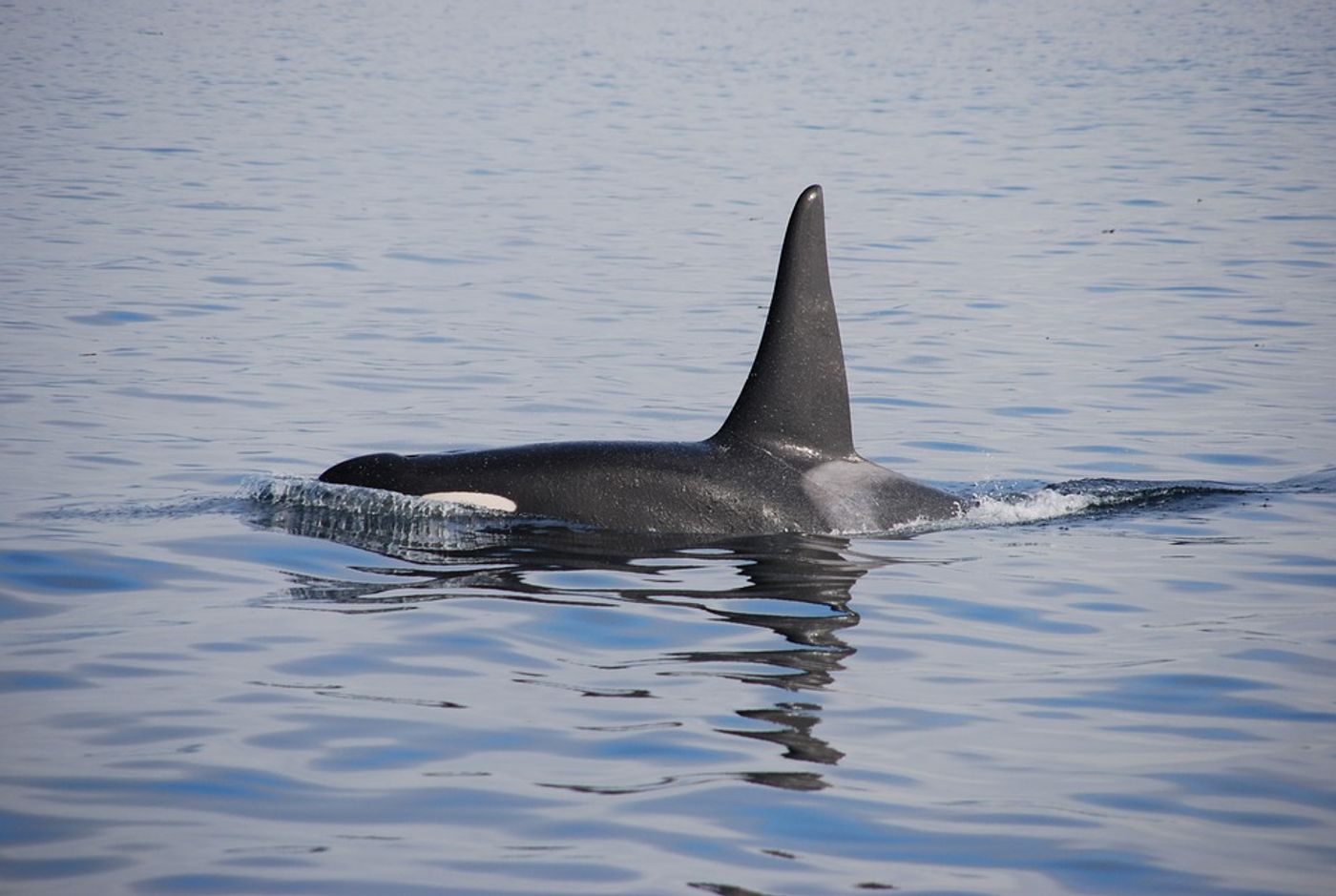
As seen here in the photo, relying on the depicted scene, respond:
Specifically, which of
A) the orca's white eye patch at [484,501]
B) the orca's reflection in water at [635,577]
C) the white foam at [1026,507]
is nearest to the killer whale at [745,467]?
the orca's white eye patch at [484,501]

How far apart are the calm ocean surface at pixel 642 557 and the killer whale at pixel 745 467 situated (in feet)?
0.85

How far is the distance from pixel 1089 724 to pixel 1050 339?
37.5ft

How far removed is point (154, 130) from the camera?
117 feet

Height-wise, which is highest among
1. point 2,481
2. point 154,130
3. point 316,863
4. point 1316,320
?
point 154,130

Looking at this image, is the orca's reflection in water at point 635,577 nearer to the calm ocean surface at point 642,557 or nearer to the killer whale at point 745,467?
the calm ocean surface at point 642,557

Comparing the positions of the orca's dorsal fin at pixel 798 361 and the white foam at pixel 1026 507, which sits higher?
the orca's dorsal fin at pixel 798 361

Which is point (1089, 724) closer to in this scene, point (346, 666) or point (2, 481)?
point (346, 666)

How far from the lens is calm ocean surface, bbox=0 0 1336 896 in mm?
6008

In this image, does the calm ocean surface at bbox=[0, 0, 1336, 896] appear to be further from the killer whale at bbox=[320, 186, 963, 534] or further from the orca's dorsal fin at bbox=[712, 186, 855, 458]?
the orca's dorsal fin at bbox=[712, 186, 855, 458]

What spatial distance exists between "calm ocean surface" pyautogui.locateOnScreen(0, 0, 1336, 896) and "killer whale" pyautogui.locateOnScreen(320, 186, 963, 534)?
0.85 ft

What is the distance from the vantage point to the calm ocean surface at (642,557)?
6.01 metres

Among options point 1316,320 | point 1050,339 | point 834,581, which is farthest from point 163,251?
point 834,581

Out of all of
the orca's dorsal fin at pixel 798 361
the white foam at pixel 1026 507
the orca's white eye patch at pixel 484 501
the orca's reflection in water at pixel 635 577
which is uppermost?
the orca's dorsal fin at pixel 798 361

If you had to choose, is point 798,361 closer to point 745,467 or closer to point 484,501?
point 745,467
